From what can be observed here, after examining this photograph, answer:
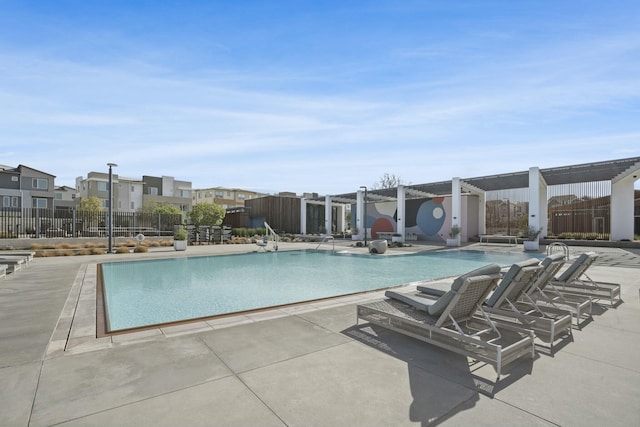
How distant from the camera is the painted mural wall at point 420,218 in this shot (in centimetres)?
2516

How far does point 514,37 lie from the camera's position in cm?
848

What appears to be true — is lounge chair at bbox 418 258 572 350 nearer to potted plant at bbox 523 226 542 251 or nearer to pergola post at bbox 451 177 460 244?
potted plant at bbox 523 226 542 251

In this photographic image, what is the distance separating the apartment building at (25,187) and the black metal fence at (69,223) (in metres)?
18.7

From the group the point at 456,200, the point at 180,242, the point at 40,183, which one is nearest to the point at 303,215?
the point at 456,200

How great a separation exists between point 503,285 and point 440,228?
2266 centimetres

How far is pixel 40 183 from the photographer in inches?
1432

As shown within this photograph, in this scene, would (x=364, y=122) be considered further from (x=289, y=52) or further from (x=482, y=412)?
(x=482, y=412)

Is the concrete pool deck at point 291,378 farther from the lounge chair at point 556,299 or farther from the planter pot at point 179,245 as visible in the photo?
the planter pot at point 179,245

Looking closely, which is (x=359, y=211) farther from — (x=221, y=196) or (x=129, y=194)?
(x=221, y=196)

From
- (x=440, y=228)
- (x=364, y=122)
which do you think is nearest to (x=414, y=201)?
(x=440, y=228)

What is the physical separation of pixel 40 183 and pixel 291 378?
45.3 m

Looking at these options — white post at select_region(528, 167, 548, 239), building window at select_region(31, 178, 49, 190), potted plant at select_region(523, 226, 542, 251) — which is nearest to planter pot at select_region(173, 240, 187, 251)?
potted plant at select_region(523, 226, 542, 251)

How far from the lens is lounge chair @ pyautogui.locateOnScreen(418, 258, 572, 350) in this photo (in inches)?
146

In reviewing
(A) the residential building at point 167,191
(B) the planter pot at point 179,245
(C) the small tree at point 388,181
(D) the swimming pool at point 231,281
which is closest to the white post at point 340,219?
(C) the small tree at point 388,181
